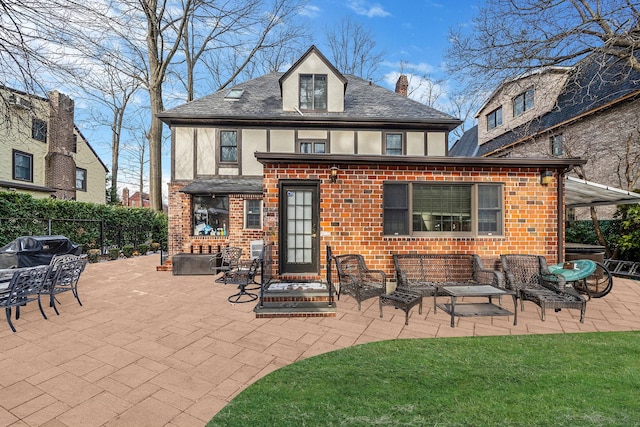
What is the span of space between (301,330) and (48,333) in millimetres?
3904

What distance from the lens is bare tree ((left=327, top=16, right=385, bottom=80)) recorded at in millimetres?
20906

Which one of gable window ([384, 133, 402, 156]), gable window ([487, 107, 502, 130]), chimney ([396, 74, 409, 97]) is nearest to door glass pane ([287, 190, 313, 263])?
gable window ([384, 133, 402, 156])

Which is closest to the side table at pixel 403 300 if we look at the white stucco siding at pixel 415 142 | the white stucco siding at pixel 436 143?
the white stucco siding at pixel 415 142

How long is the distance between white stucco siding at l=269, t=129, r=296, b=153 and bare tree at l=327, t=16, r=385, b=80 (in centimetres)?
Answer: 1272

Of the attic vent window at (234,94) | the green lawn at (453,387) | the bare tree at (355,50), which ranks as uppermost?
the bare tree at (355,50)

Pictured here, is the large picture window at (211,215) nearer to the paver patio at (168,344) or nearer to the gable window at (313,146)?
the gable window at (313,146)

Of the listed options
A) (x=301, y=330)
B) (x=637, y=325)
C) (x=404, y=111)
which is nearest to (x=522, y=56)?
(x=404, y=111)

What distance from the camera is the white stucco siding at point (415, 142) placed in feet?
37.3

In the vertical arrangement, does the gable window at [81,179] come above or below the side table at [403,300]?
above

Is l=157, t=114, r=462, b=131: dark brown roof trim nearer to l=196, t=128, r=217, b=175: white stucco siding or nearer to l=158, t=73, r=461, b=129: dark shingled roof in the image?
l=158, t=73, r=461, b=129: dark shingled roof

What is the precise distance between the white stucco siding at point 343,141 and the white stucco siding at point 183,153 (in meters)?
5.56

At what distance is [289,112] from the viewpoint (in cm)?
1133

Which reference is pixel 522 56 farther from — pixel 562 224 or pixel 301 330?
pixel 301 330

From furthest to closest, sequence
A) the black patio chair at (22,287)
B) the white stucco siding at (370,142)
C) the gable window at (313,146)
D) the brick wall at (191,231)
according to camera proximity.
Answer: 1. the white stucco siding at (370,142)
2. the gable window at (313,146)
3. the brick wall at (191,231)
4. the black patio chair at (22,287)
